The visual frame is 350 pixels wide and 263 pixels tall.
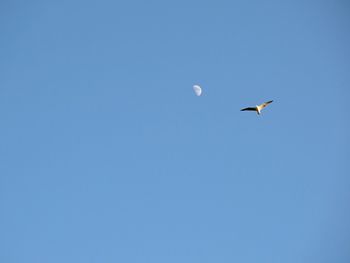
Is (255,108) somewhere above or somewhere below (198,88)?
below

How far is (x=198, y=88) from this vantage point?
259 ft

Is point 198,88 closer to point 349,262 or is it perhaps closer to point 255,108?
point 255,108

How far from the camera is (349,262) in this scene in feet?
400

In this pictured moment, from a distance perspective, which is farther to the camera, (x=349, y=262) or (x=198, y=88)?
(x=349, y=262)

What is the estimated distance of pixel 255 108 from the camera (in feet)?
241

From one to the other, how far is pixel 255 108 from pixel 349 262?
59610 millimetres

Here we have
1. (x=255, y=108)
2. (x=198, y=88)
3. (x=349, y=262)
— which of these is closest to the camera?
(x=255, y=108)

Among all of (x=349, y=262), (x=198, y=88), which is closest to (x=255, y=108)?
(x=198, y=88)

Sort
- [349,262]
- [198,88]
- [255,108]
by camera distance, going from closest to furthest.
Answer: [255,108] → [198,88] → [349,262]

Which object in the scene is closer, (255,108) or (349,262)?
(255,108)

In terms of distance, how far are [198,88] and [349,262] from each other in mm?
58896

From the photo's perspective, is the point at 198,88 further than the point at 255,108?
Yes
